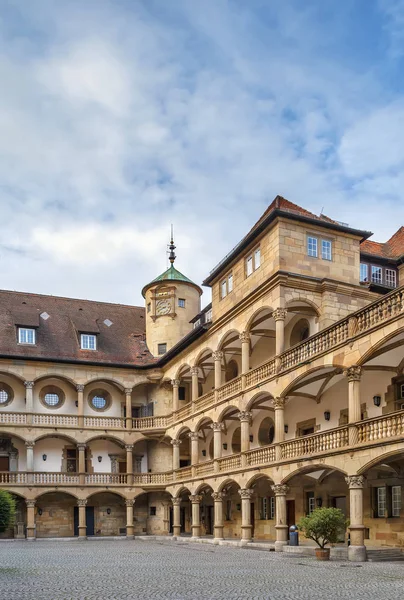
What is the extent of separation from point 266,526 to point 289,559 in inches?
446

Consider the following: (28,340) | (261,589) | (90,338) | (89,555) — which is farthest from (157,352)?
(261,589)

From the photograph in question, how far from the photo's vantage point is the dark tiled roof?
43219 millimetres

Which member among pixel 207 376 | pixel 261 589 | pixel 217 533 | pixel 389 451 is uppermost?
pixel 207 376

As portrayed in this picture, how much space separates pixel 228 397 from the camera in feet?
108

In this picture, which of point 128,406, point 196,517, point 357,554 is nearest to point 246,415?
point 196,517

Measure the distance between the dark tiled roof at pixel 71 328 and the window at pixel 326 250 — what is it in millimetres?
18114

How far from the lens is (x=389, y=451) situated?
67.9ft

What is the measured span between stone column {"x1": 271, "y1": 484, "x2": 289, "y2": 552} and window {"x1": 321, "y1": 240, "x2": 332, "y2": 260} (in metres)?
9.48

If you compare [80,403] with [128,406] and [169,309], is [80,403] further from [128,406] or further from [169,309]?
[169,309]

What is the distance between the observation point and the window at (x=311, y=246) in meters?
29.4

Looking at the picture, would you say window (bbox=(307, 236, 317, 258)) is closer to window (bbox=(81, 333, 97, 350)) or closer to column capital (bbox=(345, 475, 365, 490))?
column capital (bbox=(345, 475, 365, 490))

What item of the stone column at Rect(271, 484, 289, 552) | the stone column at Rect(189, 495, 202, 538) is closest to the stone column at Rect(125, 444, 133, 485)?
the stone column at Rect(189, 495, 202, 538)

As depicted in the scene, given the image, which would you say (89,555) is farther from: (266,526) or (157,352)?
(157,352)

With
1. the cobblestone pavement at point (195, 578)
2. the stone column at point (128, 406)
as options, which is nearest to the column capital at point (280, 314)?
the cobblestone pavement at point (195, 578)
